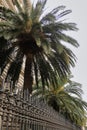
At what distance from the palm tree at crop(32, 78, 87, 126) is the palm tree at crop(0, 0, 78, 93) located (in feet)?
29.6

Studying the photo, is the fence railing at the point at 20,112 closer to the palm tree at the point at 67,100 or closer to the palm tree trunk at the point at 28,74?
the palm tree trunk at the point at 28,74

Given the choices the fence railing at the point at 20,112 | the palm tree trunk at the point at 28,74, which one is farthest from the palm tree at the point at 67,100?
the fence railing at the point at 20,112

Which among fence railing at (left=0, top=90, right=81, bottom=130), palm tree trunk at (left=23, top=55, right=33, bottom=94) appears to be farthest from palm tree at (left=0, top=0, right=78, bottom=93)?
fence railing at (left=0, top=90, right=81, bottom=130)

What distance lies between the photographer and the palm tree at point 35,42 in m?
16.7

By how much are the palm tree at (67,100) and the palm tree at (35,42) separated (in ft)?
29.6

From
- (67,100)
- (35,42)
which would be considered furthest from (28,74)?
(67,100)

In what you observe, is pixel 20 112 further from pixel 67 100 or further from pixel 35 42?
pixel 67 100

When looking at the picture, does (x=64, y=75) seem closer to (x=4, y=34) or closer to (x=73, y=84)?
(x=4, y=34)

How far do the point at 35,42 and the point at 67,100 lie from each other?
11.6m

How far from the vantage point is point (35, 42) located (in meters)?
17.5

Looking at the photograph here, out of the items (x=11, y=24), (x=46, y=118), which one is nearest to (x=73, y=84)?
(x=11, y=24)

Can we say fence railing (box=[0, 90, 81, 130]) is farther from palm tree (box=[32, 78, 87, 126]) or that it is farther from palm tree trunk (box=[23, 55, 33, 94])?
palm tree (box=[32, 78, 87, 126])

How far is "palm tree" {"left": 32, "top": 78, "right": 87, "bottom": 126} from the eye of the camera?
27.8m

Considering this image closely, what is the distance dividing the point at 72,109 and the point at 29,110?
21644 mm
